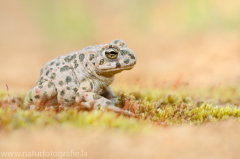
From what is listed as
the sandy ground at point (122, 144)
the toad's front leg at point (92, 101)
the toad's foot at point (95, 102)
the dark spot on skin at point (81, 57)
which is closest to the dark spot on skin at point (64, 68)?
the dark spot on skin at point (81, 57)

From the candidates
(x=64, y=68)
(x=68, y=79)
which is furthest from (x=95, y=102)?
(x=64, y=68)

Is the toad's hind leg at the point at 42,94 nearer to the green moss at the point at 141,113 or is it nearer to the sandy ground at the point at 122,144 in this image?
the green moss at the point at 141,113

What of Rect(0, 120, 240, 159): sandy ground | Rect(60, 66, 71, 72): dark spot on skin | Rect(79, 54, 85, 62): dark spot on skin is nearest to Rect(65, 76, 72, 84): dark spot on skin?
Rect(60, 66, 71, 72): dark spot on skin

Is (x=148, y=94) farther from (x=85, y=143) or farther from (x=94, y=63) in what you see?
(x=85, y=143)

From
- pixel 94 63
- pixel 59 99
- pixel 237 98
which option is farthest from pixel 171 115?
pixel 237 98

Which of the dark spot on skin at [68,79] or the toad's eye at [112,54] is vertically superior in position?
the toad's eye at [112,54]

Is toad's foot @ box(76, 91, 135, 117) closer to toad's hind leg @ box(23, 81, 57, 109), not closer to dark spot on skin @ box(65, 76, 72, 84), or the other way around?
dark spot on skin @ box(65, 76, 72, 84)
